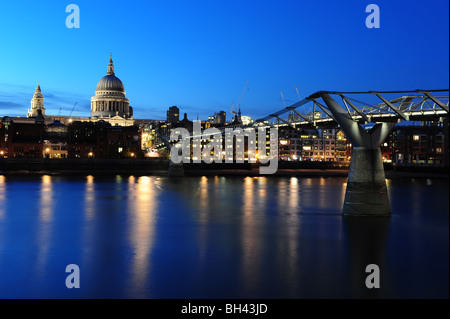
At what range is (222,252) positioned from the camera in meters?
24.9

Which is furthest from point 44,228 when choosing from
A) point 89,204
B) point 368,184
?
point 368,184

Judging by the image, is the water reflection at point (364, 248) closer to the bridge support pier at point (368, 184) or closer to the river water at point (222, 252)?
the river water at point (222, 252)

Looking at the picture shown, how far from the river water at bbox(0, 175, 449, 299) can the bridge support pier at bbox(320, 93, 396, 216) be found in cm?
116

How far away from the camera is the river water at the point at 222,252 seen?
17578 mm

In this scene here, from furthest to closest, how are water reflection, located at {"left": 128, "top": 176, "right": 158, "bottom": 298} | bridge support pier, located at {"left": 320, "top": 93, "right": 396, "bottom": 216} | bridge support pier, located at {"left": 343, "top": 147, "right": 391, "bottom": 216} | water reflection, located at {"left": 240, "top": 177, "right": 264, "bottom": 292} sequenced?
bridge support pier, located at {"left": 343, "top": 147, "right": 391, "bottom": 216} → bridge support pier, located at {"left": 320, "top": 93, "right": 396, "bottom": 216} → water reflection, located at {"left": 240, "top": 177, "right": 264, "bottom": 292} → water reflection, located at {"left": 128, "top": 176, "right": 158, "bottom": 298}

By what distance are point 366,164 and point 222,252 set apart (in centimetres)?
1174

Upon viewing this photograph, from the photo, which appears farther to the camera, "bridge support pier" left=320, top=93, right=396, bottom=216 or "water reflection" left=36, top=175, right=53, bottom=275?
"bridge support pier" left=320, top=93, right=396, bottom=216

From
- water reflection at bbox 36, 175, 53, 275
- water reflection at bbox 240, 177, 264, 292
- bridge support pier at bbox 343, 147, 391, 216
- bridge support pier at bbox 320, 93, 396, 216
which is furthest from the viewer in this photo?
bridge support pier at bbox 343, 147, 391, 216

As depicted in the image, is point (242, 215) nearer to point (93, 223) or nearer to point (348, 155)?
point (93, 223)

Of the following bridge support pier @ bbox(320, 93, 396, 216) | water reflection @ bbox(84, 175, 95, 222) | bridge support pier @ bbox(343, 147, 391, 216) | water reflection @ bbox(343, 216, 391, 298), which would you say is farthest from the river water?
bridge support pier @ bbox(320, 93, 396, 216)

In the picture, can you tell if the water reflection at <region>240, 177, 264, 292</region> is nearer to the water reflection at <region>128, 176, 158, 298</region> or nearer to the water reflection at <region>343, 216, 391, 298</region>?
the water reflection at <region>343, 216, 391, 298</region>

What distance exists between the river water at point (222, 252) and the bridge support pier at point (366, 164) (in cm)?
116

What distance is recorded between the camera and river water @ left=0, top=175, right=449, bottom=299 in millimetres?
17578

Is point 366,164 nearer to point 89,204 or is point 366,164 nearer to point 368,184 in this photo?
point 368,184
